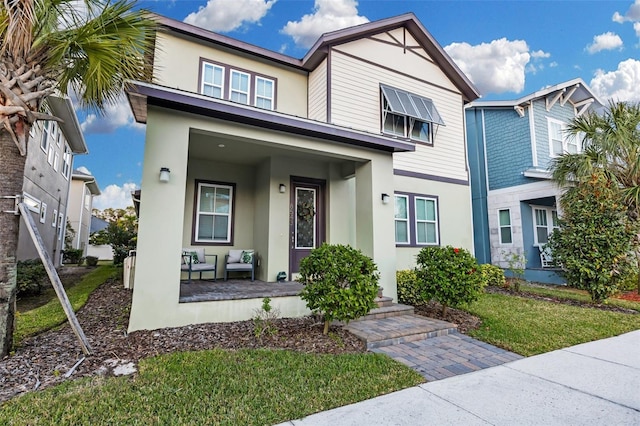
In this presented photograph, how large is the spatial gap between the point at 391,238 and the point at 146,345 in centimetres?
490

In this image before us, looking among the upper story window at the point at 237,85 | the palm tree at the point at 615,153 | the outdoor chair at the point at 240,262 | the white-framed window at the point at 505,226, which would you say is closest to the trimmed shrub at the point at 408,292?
the outdoor chair at the point at 240,262

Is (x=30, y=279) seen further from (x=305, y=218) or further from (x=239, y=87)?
(x=239, y=87)

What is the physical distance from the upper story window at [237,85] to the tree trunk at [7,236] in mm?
5396

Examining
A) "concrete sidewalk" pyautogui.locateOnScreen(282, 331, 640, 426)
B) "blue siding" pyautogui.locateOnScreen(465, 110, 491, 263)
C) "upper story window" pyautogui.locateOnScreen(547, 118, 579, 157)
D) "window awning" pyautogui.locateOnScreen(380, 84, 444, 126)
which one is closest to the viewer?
"concrete sidewalk" pyautogui.locateOnScreen(282, 331, 640, 426)

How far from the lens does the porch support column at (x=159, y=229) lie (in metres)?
4.71

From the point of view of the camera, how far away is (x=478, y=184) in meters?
13.8

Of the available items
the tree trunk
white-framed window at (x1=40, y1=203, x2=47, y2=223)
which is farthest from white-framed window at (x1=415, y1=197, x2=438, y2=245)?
white-framed window at (x1=40, y1=203, x2=47, y2=223)

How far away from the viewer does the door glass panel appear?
8.40 metres

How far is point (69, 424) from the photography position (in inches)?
101

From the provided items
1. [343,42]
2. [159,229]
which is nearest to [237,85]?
[343,42]

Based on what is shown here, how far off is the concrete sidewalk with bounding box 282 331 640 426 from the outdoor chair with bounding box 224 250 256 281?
204 inches

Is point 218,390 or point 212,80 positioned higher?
point 212,80

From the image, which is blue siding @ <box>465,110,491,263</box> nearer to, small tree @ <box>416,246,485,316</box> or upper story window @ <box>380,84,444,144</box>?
upper story window @ <box>380,84,444,144</box>

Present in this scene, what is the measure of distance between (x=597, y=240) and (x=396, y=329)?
234 inches
